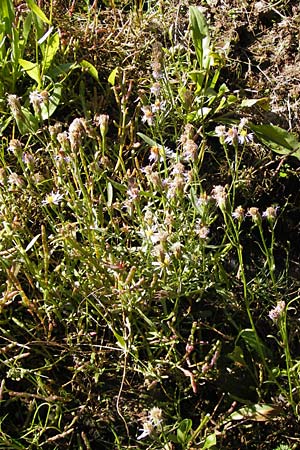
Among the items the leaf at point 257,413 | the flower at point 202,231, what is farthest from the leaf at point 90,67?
the leaf at point 257,413

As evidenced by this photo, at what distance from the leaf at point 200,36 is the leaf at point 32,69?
466mm

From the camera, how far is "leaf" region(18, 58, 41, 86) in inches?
84.2

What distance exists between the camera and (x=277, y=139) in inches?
85.6

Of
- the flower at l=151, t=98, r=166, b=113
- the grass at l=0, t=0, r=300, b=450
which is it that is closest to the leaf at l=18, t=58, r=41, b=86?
the grass at l=0, t=0, r=300, b=450

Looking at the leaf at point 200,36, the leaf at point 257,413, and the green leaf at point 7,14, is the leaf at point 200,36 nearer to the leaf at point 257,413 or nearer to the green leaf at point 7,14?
the green leaf at point 7,14

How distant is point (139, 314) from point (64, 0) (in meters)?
1.22

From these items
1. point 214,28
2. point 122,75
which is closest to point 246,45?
point 214,28

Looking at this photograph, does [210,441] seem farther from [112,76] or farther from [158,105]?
[112,76]

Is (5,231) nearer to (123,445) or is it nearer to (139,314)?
(139,314)

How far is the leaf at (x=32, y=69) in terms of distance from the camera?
214 centimetres

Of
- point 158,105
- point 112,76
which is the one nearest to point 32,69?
point 112,76

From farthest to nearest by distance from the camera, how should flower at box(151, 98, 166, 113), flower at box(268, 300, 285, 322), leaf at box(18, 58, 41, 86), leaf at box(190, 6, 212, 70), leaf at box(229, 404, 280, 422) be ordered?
leaf at box(190, 6, 212, 70) < leaf at box(18, 58, 41, 86) < flower at box(151, 98, 166, 113) < leaf at box(229, 404, 280, 422) < flower at box(268, 300, 285, 322)

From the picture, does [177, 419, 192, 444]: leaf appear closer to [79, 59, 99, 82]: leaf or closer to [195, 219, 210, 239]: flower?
[195, 219, 210, 239]: flower

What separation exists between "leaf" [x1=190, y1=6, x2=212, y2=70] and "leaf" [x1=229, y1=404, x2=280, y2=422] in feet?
3.33
